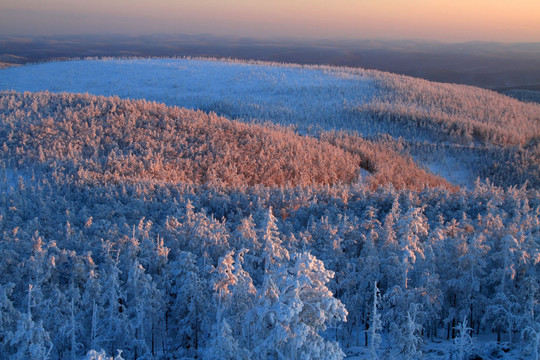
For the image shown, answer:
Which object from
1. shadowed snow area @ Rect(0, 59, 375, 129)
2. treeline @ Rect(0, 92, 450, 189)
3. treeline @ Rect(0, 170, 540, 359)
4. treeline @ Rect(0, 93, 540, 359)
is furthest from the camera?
shadowed snow area @ Rect(0, 59, 375, 129)

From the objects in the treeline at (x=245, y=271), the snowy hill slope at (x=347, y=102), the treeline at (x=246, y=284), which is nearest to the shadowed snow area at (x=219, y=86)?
the snowy hill slope at (x=347, y=102)

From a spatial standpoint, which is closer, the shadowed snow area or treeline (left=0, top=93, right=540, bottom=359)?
treeline (left=0, top=93, right=540, bottom=359)

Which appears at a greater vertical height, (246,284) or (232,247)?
(246,284)

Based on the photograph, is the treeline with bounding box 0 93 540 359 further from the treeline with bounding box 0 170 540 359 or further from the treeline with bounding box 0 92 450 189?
the treeline with bounding box 0 92 450 189

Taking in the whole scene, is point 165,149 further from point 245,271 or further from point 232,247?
point 245,271

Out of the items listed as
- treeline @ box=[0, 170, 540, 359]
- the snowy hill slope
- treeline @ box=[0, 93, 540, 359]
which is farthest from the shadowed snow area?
treeline @ box=[0, 170, 540, 359]

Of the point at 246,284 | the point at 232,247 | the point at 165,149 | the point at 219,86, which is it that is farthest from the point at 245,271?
the point at 219,86

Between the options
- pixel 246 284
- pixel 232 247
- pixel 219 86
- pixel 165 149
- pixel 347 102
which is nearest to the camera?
pixel 246 284
